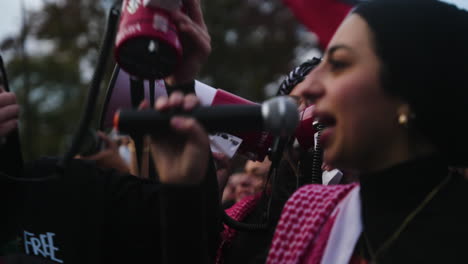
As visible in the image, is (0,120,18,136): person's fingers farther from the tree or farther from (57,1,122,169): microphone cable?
the tree

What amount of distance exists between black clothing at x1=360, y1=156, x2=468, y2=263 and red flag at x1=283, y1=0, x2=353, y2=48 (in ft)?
7.78

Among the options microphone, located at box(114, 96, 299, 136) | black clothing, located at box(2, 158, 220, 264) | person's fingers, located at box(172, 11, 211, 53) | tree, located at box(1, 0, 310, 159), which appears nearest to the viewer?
microphone, located at box(114, 96, 299, 136)

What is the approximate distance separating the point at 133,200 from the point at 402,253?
0.86 meters

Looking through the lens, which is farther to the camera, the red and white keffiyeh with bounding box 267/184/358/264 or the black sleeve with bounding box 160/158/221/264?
the red and white keffiyeh with bounding box 267/184/358/264

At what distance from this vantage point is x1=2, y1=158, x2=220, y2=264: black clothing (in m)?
1.49

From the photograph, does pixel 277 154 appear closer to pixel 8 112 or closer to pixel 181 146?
pixel 181 146

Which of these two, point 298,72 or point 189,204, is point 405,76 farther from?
point 298,72

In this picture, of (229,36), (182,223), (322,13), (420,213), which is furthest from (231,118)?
(229,36)

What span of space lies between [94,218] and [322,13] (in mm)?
2561

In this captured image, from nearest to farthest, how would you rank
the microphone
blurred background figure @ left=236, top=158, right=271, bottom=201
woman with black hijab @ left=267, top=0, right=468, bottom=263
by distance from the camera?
1. the microphone
2. woman with black hijab @ left=267, top=0, right=468, bottom=263
3. blurred background figure @ left=236, top=158, right=271, bottom=201

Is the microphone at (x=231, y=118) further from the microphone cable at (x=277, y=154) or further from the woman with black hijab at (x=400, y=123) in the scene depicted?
the microphone cable at (x=277, y=154)

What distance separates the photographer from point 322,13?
3.49 metres

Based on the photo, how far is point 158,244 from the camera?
1509mm

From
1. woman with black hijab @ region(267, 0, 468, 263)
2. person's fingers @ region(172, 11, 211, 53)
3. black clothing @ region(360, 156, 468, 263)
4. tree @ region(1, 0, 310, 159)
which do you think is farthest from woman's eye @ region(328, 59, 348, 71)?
tree @ region(1, 0, 310, 159)
